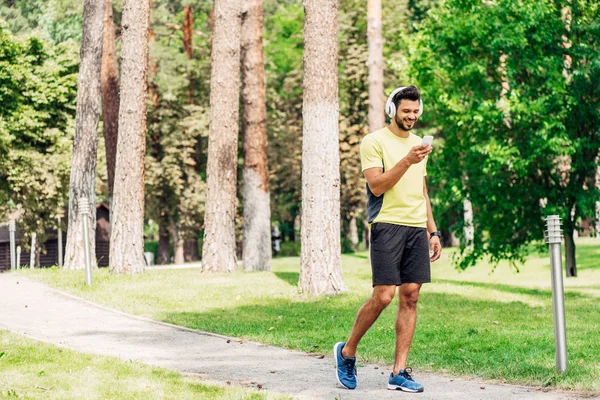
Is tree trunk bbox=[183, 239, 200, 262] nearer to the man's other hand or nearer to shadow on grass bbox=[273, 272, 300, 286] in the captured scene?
shadow on grass bbox=[273, 272, 300, 286]

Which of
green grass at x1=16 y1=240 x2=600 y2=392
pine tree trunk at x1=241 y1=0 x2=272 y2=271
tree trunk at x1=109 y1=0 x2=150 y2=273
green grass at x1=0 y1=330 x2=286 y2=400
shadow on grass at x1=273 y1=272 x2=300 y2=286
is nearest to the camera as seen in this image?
green grass at x1=0 y1=330 x2=286 y2=400

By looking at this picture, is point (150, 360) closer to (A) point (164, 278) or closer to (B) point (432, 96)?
(A) point (164, 278)

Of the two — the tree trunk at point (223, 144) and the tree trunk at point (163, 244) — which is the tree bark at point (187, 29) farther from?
the tree trunk at point (223, 144)

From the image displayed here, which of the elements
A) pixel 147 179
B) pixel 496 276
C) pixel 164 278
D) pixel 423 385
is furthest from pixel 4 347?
pixel 147 179

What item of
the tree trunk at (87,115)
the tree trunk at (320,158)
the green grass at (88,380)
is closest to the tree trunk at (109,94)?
the tree trunk at (87,115)

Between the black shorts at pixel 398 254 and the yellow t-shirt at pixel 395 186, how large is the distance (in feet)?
0.20

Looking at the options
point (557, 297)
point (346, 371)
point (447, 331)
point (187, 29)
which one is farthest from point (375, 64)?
point (346, 371)

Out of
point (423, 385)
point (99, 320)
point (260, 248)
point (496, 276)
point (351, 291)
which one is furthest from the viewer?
point (496, 276)

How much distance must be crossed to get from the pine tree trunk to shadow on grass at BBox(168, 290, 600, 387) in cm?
674

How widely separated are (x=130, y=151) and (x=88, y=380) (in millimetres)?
10554

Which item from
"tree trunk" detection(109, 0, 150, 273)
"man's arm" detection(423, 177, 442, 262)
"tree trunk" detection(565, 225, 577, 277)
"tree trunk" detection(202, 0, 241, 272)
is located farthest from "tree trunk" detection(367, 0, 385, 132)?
"man's arm" detection(423, 177, 442, 262)

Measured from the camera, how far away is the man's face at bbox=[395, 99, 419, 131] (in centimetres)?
638

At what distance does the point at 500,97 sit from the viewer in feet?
72.1

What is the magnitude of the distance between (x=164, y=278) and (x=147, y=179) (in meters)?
24.7
